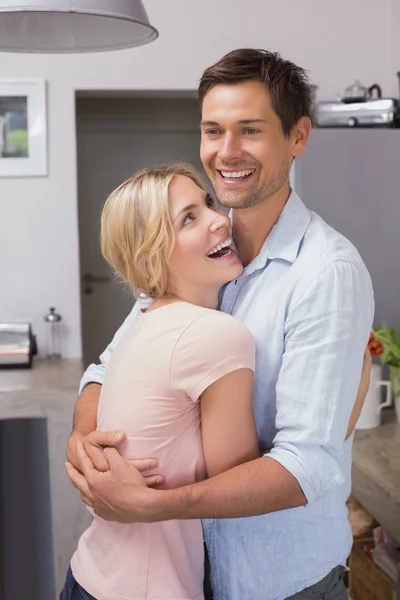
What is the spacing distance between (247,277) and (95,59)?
2.85m

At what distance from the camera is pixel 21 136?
4141 millimetres

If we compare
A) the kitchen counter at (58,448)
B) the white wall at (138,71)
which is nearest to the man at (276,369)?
the kitchen counter at (58,448)

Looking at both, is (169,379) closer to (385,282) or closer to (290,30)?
(385,282)

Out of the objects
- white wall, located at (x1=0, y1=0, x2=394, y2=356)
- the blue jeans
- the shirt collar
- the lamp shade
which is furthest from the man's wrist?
white wall, located at (x1=0, y1=0, x2=394, y2=356)

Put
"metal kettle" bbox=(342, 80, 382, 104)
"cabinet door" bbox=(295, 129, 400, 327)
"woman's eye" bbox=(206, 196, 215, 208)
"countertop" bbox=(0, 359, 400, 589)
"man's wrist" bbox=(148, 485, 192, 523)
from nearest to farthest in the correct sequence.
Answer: "man's wrist" bbox=(148, 485, 192, 523)
"woman's eye" bbox=(206, 196, 215, 208)
"countertop" bbox=(0, 359, 400, 589)
"cabinet door" bbox=(295, 129, 400, 327)
"metal kettle" bbox=(342, 80, 382, 104)

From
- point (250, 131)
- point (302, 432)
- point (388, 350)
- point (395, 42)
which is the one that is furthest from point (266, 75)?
point (395, 42)

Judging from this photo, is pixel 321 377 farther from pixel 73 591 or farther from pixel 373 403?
pixel 373 403

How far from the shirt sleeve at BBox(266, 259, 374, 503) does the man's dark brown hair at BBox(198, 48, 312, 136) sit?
0.32 m

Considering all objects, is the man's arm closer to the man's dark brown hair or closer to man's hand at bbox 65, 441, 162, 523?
man's hand at bbox 65, 441, 162, 523

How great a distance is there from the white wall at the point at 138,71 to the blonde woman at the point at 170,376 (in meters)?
2.74

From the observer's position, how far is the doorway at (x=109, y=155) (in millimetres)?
5367

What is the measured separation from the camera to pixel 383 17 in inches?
168

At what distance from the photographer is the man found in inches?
52.4

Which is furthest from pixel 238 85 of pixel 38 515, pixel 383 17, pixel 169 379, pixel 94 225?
pixel 94 225
